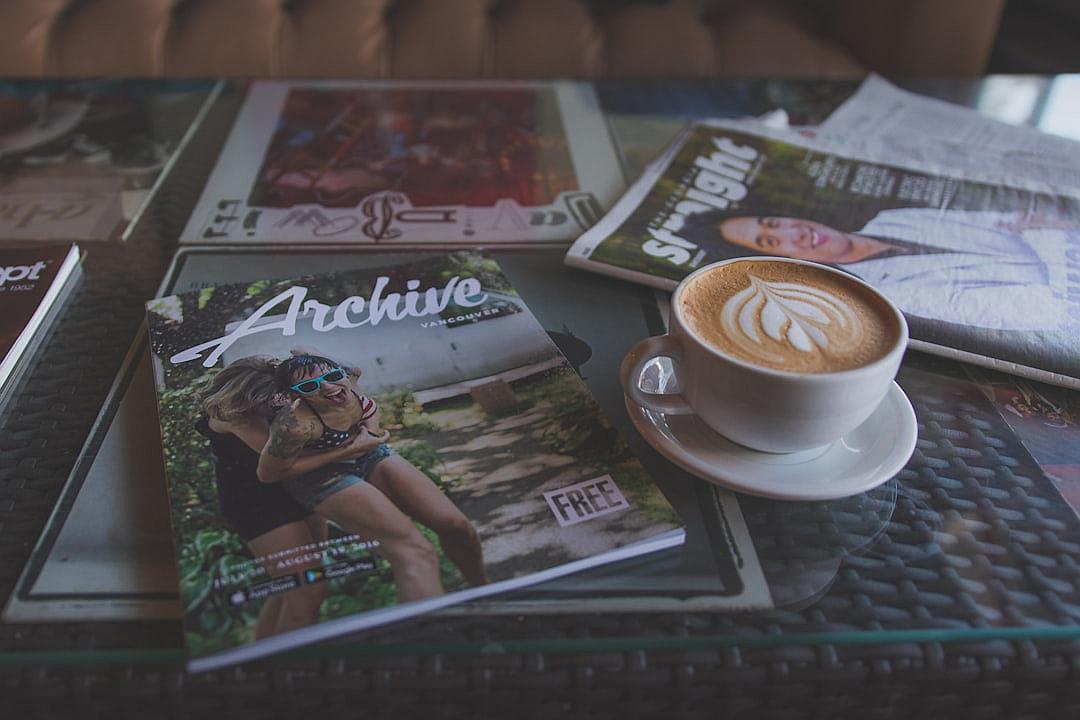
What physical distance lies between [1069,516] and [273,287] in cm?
43

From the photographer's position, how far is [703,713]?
0.34m

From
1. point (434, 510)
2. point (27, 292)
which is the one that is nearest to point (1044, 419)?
point (434, 510)

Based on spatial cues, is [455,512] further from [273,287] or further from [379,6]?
[379,6]

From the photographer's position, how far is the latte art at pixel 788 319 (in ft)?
1.18

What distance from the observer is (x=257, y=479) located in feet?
1.21

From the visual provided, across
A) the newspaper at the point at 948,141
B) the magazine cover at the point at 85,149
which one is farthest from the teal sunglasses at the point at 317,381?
the newspaper at the point at 948,141

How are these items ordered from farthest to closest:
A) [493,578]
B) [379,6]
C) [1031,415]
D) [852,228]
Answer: [379,6], [852,228], [1031,415], [493,578]

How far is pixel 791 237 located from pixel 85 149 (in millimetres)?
548

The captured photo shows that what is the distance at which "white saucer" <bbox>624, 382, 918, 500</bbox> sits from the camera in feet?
1.19

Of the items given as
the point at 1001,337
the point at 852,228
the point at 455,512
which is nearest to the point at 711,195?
the point at 852,228

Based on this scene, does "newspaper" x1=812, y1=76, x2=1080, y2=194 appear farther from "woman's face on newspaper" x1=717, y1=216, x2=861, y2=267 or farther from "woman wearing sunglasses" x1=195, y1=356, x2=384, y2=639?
"woman wearing sunglasses" x1=195, y1=356, x2=384, y2=639

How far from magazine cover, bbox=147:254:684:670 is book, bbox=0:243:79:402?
0.22 feet

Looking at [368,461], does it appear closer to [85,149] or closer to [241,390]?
[241,390]

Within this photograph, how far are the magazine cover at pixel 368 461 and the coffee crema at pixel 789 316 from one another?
7 centimetres
